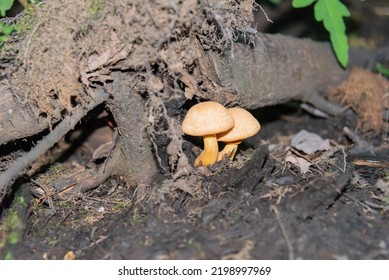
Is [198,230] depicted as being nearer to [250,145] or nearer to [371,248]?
[371,248]

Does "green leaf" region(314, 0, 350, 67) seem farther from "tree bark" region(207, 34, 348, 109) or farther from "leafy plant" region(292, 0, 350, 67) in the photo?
"tree bark" region(207, 34, 348, 109)

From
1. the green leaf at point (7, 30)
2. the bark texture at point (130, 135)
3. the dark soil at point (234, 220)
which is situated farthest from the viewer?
the bark texture at point (130, 135)

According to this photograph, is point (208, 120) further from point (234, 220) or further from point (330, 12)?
point (330, 12)

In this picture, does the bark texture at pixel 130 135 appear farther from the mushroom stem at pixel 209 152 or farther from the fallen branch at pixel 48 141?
the mushroom stem at pixel 209 152

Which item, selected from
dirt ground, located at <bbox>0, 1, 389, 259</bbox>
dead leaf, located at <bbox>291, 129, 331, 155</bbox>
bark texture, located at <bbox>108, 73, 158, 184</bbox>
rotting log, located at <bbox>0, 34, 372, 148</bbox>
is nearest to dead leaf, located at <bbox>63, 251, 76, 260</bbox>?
dirt ground, located at <bbox>0, 1, 389, 259</bbox>

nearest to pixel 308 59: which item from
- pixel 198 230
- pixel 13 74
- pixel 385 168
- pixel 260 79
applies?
pixel 260 79

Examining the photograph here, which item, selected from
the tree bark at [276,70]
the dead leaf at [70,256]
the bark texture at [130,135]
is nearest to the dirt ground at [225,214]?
the dead leaf at [70,256]

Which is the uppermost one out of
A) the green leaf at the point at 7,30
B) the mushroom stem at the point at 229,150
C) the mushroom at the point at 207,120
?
the green leaf at the point at 7,30
